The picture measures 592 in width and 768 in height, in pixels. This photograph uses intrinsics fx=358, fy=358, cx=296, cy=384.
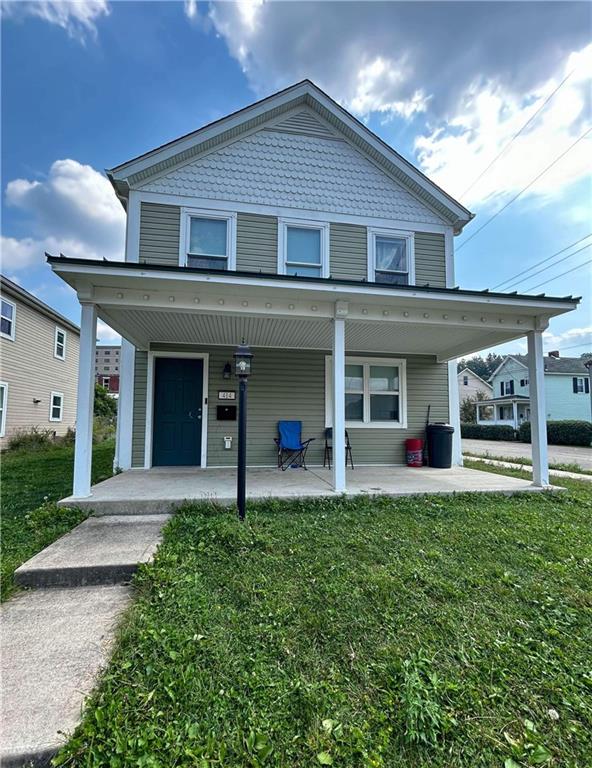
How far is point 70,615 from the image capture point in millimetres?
2338

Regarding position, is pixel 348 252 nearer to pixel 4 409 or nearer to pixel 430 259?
pixel 430 259

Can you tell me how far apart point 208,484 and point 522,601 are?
3.86m

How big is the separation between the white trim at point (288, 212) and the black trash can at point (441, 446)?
4294 millimetres

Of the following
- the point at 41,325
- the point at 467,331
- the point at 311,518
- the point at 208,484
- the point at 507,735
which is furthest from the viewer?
the point at 41,325

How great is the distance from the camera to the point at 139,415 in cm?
651

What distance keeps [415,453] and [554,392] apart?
82.3ft

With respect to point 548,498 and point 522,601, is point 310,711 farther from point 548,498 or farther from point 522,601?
point 548,498

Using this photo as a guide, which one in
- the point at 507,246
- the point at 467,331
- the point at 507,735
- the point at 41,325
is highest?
the point at 507,246

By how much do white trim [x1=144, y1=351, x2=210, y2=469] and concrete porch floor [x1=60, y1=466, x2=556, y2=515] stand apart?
34 cm

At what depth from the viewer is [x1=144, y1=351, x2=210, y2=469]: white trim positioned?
6.56m

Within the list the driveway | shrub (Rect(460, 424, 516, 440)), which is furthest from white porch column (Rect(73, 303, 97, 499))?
shrub (Rect(460, 424, 516, 440))

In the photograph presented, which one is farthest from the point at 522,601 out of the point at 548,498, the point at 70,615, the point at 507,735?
the point at 548,498

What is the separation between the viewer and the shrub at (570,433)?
57.8 feet

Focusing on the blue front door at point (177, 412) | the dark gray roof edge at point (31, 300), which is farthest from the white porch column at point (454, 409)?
the dark gray roof edge at point (31, 300)
